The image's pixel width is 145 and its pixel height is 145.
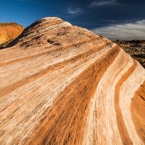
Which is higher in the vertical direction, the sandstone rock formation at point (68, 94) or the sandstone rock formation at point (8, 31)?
the sandstone rock formation at point (68, 94)

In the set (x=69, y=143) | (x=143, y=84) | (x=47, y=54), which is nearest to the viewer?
(x=69, y=143)

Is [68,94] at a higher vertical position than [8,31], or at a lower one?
higher

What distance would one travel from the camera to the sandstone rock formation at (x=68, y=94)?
4.44 metres

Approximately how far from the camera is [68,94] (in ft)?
18.5

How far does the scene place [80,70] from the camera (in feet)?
22.6

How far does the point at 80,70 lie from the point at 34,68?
155 centimetres

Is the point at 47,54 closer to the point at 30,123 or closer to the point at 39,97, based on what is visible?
the point at 39,97

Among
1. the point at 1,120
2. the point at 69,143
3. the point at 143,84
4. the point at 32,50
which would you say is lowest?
the point at 143,84

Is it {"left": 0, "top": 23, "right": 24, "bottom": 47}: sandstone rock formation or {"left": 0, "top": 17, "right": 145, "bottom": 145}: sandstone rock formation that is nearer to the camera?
{"left": 0, "top": 17, "right": 145, "bottom": 145}: sandstone rock formation

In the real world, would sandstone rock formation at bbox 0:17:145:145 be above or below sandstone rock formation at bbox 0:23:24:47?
above

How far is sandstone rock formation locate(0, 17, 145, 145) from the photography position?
→ 444cm

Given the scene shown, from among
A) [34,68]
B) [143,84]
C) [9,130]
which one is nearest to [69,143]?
[9,130]

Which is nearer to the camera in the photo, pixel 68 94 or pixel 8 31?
pixel 68 94

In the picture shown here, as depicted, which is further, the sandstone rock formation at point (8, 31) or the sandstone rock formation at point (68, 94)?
the sandstone rock formation at point (8, 31)
